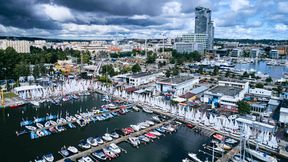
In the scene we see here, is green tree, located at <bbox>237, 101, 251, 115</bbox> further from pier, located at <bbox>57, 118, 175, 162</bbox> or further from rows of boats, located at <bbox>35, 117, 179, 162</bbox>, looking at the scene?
pier, located at <bbox>57, 118, 175, 162</bbox>

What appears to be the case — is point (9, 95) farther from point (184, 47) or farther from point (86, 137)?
point (184, 47)

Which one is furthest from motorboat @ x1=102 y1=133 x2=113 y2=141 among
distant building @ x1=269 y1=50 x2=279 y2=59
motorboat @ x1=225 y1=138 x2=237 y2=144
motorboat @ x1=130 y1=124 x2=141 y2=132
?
distant building @ x1=269 y1=50 x2=279 y2=59

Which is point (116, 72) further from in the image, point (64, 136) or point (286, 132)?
point (286, 132)

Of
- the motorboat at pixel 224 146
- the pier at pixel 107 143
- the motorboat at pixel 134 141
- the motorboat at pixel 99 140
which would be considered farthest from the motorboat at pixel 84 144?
the motorboat at pixel 224 146

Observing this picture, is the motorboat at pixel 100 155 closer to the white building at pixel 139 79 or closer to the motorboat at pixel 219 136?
the motorboat at pixel 219 136

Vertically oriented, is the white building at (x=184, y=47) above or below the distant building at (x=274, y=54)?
above

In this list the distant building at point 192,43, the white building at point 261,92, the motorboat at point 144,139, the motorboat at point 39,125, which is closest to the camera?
the motorboat at point 144,139

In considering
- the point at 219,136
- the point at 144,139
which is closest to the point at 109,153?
the point at 144,139
